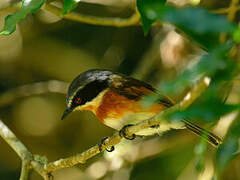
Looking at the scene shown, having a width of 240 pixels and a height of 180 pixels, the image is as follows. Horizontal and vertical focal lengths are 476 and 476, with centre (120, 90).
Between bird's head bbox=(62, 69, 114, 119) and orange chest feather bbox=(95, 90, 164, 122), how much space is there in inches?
5.1

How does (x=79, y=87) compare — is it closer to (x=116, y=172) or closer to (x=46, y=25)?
(x=116, y=172)

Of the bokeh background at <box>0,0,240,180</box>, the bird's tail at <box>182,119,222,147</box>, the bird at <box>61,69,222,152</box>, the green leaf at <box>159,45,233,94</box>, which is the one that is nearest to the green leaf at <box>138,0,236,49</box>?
the green leaf at <box>159,45,233,94</box>

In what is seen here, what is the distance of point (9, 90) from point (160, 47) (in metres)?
2.24

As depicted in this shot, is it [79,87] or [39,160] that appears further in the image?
[79,87]

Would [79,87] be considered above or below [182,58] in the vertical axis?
above

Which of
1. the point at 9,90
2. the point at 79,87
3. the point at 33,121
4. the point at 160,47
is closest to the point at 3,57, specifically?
the point at 9,90

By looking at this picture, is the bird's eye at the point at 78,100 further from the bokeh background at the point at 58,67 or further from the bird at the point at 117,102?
the bokeh background at the point at 58,67

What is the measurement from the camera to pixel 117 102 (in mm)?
4031

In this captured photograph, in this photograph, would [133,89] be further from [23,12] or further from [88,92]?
[23,12]

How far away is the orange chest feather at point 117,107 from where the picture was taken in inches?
157

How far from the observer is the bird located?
397 cm

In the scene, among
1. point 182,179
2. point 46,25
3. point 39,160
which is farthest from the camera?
point 46,25

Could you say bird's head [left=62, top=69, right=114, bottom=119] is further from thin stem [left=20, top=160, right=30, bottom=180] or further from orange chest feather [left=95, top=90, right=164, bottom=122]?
thin stem [left=20, top=160, right=30, bottom=180]

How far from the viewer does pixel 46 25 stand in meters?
6.68
